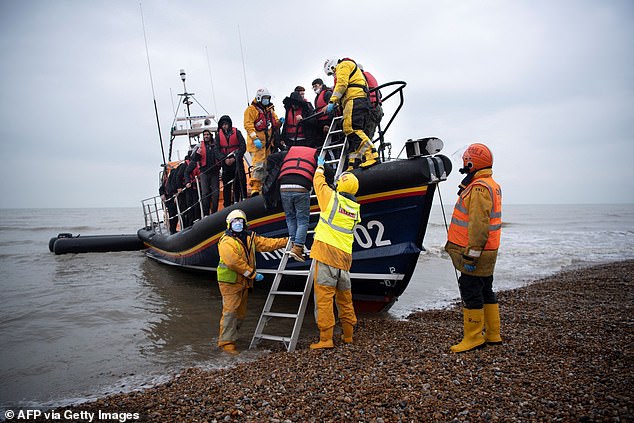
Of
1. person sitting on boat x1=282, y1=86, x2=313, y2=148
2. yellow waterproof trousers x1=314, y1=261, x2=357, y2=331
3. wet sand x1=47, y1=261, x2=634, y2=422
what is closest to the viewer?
wet sand x1=47, y1=261, x2=634, y2=422

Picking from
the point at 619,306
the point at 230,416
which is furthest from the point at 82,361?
the point at 619,306

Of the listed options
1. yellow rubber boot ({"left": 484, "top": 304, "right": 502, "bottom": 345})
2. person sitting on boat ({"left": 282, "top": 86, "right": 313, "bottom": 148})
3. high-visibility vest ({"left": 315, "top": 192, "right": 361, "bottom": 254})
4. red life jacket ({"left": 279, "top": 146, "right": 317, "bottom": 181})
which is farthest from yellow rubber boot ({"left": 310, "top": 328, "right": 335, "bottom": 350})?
person sitting on boat ({"left": 282, "top": 86, "right": 313, "bottom": 148})

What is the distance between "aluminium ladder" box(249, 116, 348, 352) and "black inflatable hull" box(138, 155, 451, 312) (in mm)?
413

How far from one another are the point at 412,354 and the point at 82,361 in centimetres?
318

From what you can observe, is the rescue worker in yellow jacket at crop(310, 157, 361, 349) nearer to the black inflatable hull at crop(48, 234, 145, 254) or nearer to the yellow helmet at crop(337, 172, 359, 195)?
the yellow helmet at crop(337, 172, 359, 195)

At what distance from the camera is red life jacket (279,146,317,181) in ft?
13.4

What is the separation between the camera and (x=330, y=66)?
457 cm

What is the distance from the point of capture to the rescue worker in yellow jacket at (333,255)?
334cm

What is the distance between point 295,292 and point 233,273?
2.23ft

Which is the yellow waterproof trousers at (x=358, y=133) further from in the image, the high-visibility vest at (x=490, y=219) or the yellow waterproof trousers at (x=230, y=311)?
the yellow waterproof trousers at (x=230, y=311)

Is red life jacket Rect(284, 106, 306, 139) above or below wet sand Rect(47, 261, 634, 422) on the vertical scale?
above

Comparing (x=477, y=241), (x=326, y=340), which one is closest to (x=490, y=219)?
(x=477, y=241)

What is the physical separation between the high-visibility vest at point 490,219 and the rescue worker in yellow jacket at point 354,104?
125 cm

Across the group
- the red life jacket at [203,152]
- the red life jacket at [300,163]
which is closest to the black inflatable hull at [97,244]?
the red life jacket at [203,152]
